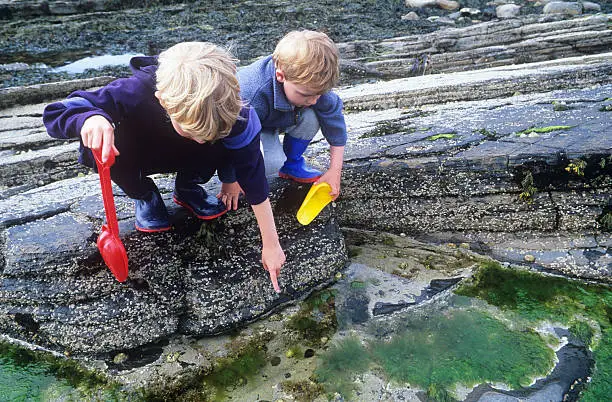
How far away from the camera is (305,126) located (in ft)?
10.9

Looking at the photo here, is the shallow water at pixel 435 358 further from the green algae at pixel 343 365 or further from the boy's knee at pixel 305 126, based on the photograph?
the boy's knee at pixel 305 126

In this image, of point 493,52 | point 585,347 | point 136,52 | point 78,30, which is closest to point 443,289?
point 585,347

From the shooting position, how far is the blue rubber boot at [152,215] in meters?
3.16

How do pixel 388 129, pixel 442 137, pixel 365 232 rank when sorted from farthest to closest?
pixel 388 129
pixel 442 137
pixel 365 232

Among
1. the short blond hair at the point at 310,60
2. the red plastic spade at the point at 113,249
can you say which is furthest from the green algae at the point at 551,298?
the red plastic spade at the point at 113,249

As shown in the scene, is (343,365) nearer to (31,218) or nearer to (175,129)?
(175,129)

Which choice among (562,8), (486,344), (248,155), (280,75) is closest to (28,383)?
(248,155)

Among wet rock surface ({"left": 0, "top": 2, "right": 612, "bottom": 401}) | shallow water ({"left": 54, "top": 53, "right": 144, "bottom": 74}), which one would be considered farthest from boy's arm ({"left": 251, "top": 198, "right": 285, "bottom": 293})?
shallow water ({"left": 54, "top": 53, "right": 144, "bottom": 74})

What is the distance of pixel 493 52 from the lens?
343 inches

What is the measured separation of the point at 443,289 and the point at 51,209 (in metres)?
2.61

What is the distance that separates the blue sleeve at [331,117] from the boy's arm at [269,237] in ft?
2.43

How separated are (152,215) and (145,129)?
708mm

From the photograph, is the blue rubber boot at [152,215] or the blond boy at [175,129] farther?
the blue rubber boot at [152,215]

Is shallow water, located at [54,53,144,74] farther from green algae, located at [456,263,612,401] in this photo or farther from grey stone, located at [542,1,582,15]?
grey stone, located at [542,1,582,15]
